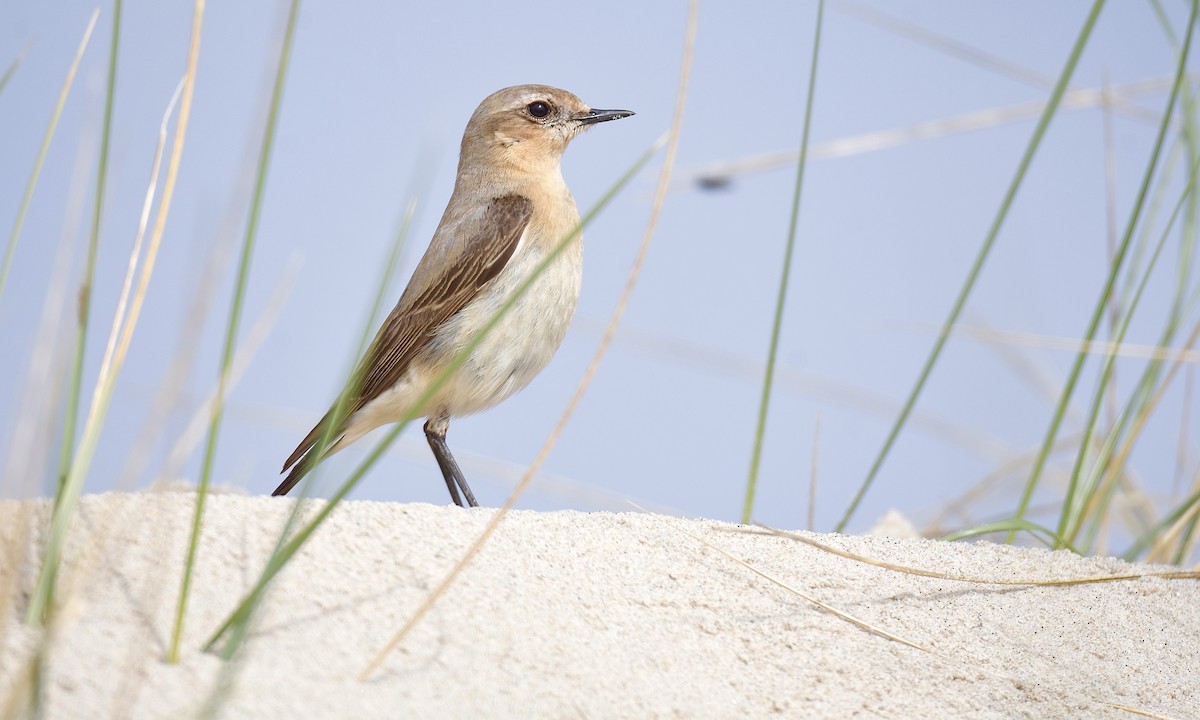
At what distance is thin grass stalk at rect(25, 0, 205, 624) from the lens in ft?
6.29

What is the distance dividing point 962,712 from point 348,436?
2716 millimetres

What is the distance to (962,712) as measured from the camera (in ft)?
7.77

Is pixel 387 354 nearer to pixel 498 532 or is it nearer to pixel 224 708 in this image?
pixel 498 532

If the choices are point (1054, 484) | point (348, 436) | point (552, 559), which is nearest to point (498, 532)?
point (552, 559)

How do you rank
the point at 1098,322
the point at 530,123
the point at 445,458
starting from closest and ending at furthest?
1. the point at 1098,322
2. the point at 445,458
3. the point at 530,123

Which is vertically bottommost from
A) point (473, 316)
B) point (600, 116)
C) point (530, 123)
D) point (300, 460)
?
point (300, 460)

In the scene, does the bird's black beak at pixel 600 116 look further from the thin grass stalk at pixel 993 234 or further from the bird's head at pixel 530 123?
the thin grass stalk at pixel 993 234

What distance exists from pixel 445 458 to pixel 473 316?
0.62 metres

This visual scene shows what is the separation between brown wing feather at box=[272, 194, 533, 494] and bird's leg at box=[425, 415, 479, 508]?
293mm

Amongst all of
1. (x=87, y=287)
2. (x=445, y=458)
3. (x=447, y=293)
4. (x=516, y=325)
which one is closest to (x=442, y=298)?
(x=447, y=293)

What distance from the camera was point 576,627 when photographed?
231cm

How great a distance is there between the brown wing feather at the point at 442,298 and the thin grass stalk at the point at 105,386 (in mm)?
1958

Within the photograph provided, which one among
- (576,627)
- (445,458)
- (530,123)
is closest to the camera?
(576,627)

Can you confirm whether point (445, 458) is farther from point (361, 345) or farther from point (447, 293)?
point (361, 345)
